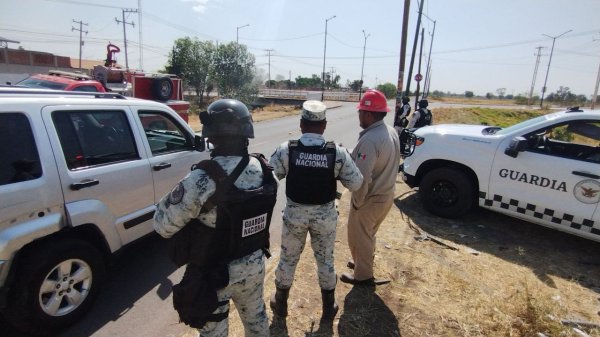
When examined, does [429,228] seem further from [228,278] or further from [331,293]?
[228,278]

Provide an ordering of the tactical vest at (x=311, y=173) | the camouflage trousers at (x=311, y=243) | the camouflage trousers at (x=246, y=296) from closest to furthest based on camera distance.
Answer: the camouflage trousers at (x=246, y=296) → the tactical vest at (x=311, y=173) → the camouflage trousers at (x=311, y=243)

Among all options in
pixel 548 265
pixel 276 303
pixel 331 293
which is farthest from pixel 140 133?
pixel 548 265

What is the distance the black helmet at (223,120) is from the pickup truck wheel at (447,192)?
407 centimetres

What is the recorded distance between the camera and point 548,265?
406cm

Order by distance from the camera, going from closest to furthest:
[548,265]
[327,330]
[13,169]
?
[13,169], [327,330], [548,265]

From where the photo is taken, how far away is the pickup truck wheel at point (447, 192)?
4977 mm

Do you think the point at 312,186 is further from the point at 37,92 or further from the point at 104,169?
the point at 37,92

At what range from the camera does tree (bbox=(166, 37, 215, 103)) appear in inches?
1385

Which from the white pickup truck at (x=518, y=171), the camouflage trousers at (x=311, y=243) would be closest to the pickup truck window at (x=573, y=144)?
the white pickup truck at (x=518, y=171)

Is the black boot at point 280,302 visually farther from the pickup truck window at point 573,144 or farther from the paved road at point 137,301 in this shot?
the pickup truck window at point 573,144

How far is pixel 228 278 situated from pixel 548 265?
3.98m

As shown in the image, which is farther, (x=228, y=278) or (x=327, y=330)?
(x=327, y=330)

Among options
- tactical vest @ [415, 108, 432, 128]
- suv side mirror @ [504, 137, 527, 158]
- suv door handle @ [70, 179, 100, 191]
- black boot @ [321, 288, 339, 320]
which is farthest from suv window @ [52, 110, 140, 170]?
tactical vest @ [415, 108, 432, 128]

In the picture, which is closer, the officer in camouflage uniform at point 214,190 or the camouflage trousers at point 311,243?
the officer in camouflage uniform at point 214,190
